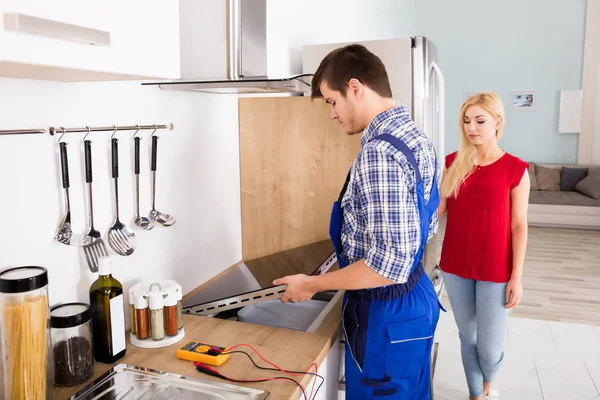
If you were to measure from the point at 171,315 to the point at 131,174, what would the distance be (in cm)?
44

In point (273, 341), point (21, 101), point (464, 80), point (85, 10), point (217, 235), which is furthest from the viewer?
point (464, 80)

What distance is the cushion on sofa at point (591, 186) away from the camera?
632 centimetres

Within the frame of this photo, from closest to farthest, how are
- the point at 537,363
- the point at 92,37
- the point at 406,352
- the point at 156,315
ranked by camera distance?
the point at 92,37
the point at 156,315
the point at 406,352
the point at 537,363

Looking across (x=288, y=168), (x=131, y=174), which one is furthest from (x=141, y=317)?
(x=288, y=168)

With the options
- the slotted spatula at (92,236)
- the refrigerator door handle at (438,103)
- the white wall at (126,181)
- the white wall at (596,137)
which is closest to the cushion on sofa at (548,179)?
the white wall at (596,137)

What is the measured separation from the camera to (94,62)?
911 millimetres

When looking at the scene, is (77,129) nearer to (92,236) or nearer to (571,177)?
(92,236)

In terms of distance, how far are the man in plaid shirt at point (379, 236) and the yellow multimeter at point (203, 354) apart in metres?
0.29

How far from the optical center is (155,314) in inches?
57.1

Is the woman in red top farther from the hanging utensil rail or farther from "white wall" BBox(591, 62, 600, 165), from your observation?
"white wall" BBox(591, 62, 600, 165)

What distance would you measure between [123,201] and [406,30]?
14.8 feet

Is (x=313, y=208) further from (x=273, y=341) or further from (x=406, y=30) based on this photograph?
(x=406, y=30)

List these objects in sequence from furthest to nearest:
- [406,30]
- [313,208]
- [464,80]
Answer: [464,80], [406,30], [313,208]

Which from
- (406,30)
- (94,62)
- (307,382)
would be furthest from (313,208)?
(406,30)
